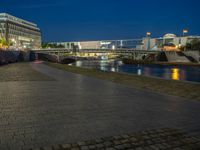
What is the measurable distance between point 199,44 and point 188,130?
123 m

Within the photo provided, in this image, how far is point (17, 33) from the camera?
472ft

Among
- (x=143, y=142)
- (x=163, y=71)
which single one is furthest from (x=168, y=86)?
(x=163, y=71)

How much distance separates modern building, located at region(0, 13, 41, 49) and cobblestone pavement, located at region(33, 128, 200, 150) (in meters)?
120

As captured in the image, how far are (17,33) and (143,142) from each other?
150727 mm

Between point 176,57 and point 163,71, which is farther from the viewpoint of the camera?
point 176,57

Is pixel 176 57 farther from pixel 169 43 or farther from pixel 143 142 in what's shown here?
pixel 143 142

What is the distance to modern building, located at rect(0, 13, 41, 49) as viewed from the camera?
13088cm

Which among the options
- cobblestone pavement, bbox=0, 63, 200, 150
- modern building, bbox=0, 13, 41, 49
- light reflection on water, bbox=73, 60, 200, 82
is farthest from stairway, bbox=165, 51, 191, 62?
cobblestone pavement, bbox=0, 63, 200, 150

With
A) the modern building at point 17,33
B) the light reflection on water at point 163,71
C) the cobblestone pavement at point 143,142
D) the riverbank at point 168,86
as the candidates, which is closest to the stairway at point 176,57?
the light reflection on water at point 163,71

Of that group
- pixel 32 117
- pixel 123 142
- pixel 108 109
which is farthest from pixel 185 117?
pixel 32 117

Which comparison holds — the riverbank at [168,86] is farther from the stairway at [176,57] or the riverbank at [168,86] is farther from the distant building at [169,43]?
the distant building at [169,43]

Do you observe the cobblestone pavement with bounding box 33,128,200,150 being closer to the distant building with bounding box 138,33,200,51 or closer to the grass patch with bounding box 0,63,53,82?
the grass patch with bounding box 0,63,53,82

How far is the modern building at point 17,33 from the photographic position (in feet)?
429

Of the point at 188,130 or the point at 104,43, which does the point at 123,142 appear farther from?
the point at 104,43
